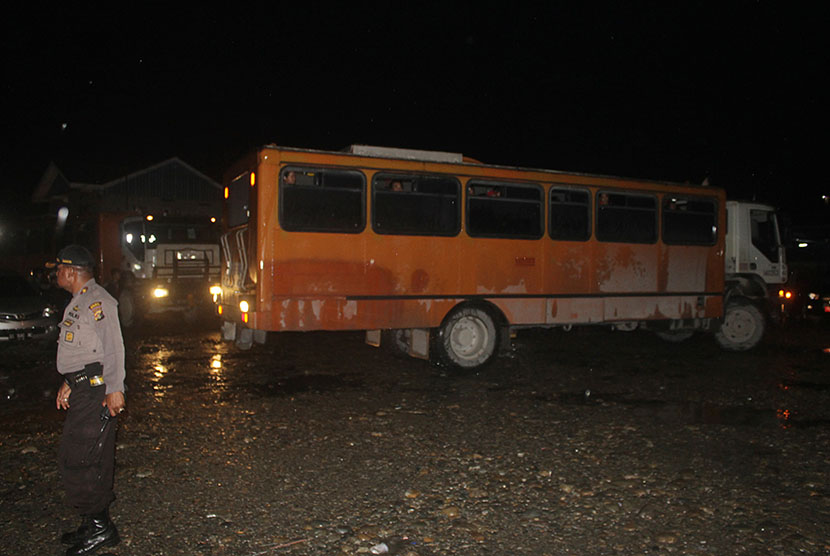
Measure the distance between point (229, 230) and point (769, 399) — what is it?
7843 millimetres

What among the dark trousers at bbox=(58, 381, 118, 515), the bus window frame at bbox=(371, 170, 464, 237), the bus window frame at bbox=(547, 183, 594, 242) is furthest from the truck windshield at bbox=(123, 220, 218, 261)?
the dark trousers at bbox=(58, 381, 118, 515)

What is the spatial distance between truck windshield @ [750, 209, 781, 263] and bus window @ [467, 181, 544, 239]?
5178mm

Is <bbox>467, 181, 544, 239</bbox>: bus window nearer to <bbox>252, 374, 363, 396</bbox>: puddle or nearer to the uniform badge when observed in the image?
<bbox>252, 374, 363, 396</bbox>: puddle

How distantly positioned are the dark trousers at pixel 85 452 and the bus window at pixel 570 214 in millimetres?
7823

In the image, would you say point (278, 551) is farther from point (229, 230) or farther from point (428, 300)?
point (229, 230)

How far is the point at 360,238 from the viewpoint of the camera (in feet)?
29.8

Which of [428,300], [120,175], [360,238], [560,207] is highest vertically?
[120,175]

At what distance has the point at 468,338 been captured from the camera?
9891 millimetres

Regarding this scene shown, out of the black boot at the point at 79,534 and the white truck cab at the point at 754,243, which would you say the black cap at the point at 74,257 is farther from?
the white truck cab at the point at 754,243

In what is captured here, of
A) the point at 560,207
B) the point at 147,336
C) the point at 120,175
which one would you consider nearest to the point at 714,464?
the point at 560,207

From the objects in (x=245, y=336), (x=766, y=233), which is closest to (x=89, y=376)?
(x=245, y=336)

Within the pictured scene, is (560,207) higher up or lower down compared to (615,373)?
higher up

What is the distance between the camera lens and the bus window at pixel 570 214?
10551mm

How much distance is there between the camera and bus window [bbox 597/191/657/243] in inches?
434
